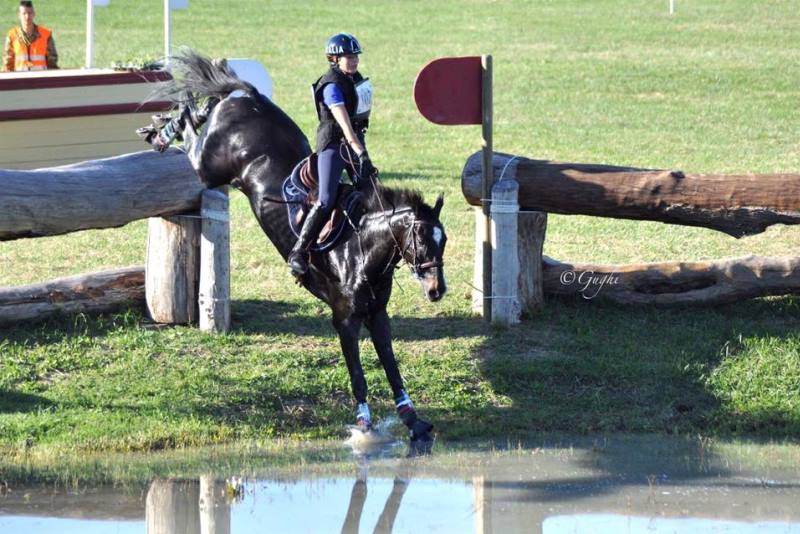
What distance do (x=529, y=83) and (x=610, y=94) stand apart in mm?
1577

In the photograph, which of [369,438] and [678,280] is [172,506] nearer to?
[369,438]

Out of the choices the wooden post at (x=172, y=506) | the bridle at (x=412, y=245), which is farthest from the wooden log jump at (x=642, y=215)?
the wooden post at (x=172, y=506)

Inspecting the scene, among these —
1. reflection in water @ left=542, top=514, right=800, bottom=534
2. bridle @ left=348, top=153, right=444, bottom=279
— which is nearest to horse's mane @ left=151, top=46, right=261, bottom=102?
bridle @ left=348, top=153, right=444, bottom=279

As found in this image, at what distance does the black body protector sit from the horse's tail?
1.52 m

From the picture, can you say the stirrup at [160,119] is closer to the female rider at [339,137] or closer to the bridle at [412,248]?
the female rider at [339,137]

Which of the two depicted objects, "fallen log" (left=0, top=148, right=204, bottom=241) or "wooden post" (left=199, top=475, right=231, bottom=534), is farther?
"fallen log" (left=0, top=148, right=204, bottom=241)

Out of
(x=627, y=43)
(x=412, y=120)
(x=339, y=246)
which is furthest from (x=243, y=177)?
(x=627, y=43)

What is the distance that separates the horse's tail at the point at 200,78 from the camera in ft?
33.3

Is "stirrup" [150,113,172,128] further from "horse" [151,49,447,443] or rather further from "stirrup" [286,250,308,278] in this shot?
"stirrup" [286,250,308,278]

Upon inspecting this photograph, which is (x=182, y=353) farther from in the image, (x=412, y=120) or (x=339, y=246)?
(x=412, y=120)

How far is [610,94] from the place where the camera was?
22.4 meters

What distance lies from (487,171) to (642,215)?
1.29m

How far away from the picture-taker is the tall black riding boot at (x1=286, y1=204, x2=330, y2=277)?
8.94 meters

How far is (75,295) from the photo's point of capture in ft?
34.1
